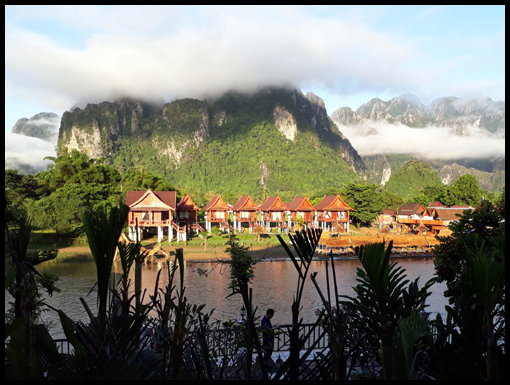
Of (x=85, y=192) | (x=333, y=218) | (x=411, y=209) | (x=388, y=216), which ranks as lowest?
(x=388, y=216)

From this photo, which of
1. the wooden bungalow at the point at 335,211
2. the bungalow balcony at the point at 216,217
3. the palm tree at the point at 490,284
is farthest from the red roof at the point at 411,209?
the palm tree at the point at 490,284

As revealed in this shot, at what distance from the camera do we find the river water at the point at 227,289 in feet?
42.8

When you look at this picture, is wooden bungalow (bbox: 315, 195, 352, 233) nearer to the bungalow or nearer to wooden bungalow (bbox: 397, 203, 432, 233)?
wooden bungalow (bbox: 397, 203, 432, 233)

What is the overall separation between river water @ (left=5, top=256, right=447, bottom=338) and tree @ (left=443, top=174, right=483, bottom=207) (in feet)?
107

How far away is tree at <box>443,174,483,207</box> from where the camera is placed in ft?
180

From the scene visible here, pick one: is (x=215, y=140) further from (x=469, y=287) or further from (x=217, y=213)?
(x=469, y=287)

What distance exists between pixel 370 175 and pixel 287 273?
14501 centimetres

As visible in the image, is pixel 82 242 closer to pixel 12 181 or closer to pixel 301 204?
pixel 12 181

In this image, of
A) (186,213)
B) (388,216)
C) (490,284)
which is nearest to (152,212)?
(186,213)

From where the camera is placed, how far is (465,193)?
5509 centimetres

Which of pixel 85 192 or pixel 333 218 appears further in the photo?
pixel 333 218

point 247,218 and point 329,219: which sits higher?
point 247,218

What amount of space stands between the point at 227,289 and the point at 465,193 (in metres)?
49.5

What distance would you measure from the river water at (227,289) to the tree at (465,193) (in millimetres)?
32597
